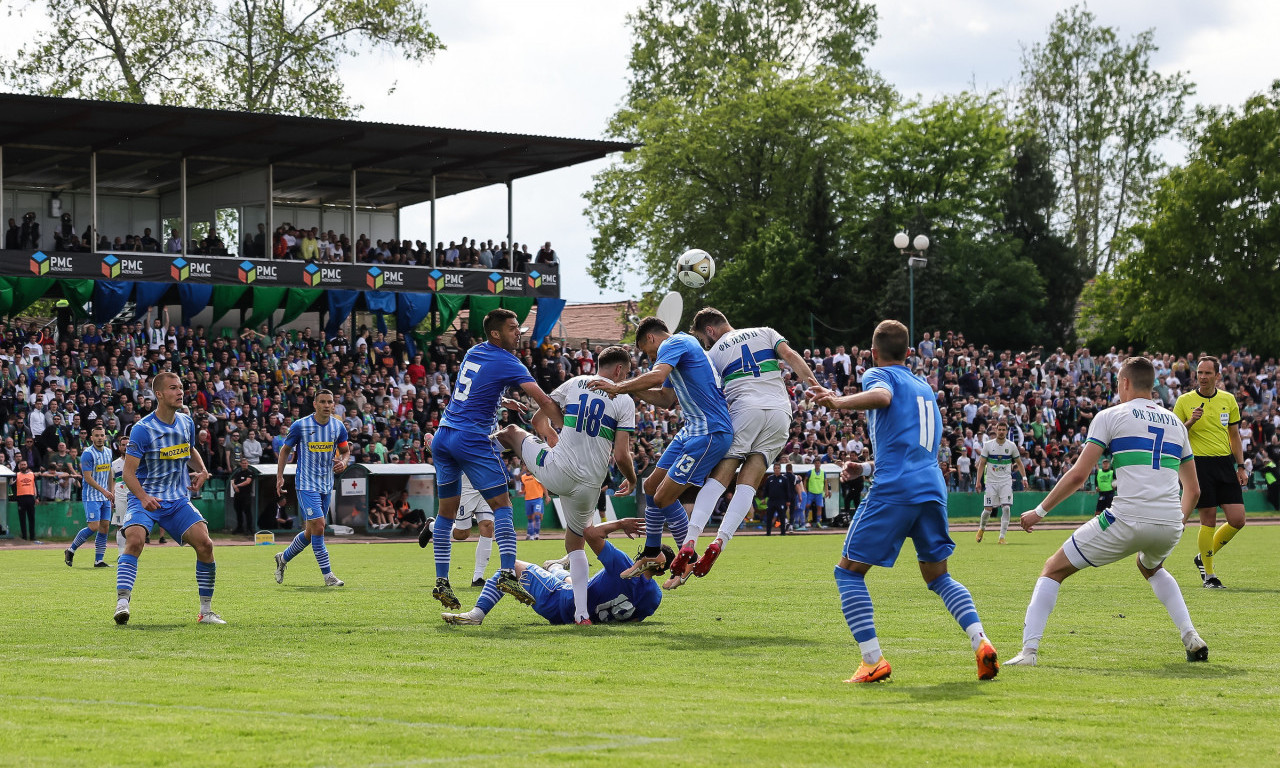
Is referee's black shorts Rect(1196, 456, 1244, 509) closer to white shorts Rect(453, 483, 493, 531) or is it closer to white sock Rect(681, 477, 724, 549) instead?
white sock Rect(681, 477, 724, 549)

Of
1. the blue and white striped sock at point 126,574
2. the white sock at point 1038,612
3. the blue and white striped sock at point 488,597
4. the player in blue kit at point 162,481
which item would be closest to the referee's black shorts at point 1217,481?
the white sock at point 1038,612

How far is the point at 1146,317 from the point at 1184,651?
56.8 meters

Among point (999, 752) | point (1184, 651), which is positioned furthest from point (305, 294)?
point (999, 752)

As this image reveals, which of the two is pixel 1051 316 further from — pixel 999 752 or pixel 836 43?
pixel 999 752

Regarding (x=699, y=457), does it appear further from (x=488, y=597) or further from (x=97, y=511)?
(x=97, y=511)

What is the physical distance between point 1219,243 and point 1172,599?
5644 centimetres

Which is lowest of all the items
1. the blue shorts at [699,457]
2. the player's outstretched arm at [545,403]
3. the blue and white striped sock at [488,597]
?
the blue and white striped sock at [488,597]

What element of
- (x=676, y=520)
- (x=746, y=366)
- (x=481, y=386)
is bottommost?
(x=676, y=520)

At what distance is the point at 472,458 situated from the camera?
13344 mm

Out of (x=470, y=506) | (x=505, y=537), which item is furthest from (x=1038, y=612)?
(x=470, y=506)

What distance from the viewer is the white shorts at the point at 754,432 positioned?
12961 millimetres

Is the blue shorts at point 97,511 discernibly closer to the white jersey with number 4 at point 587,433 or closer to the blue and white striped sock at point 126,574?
the blue and white striped sock at point 126,574

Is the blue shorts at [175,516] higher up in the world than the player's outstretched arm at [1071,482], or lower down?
lower down

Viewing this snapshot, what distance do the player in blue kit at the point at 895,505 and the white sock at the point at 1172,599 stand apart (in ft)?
5.69
